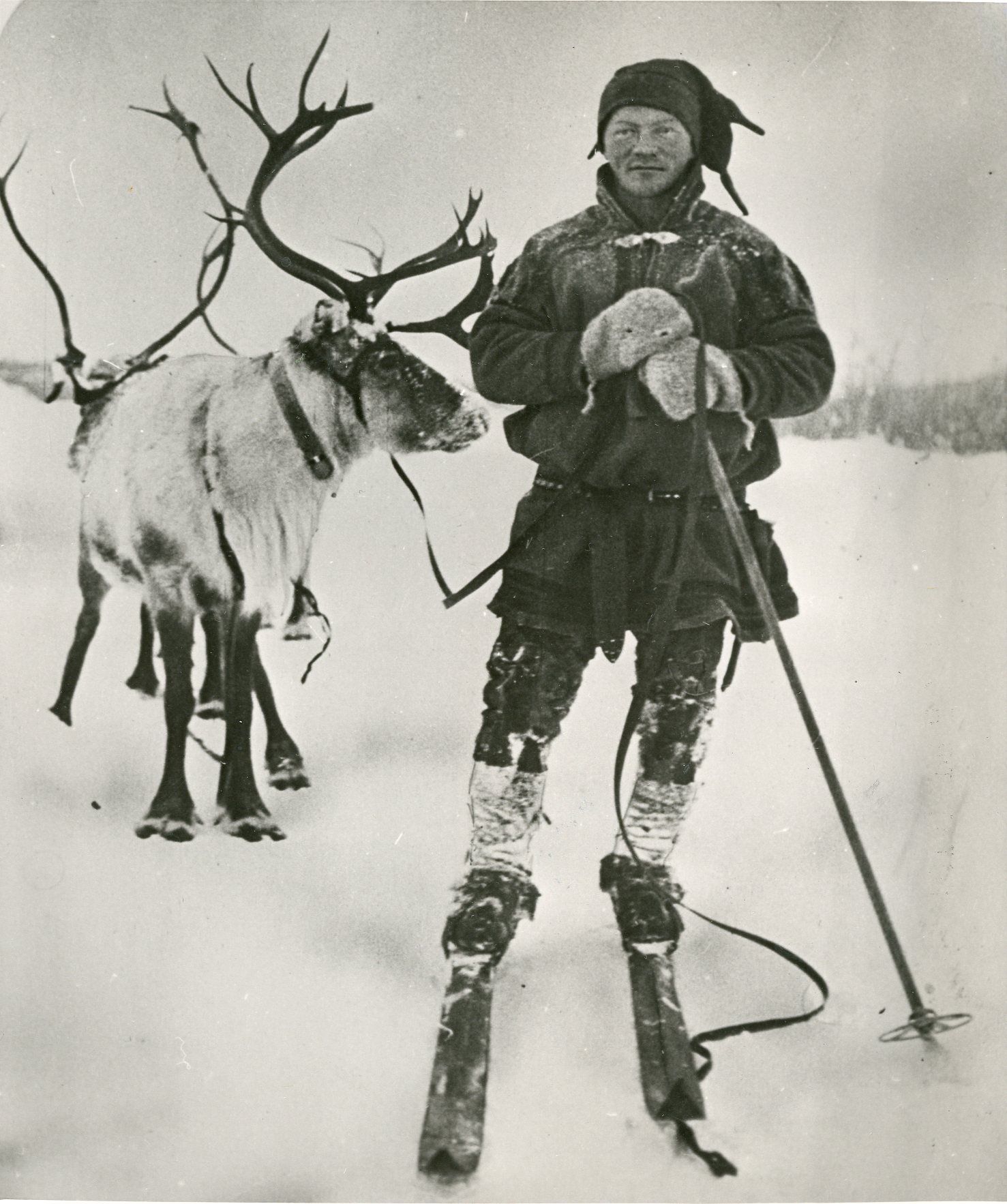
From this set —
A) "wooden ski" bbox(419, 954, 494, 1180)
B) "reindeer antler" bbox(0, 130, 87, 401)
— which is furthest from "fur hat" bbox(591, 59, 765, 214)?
"wooden ski" bbox(419, 954, 494, 1180)

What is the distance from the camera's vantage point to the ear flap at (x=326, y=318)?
2098mm

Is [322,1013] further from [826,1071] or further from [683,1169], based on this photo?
[826,1071]

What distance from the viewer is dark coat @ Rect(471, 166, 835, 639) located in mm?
2061

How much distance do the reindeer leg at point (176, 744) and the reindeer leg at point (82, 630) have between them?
0.12 metres

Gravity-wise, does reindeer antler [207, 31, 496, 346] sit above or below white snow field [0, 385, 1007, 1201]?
above

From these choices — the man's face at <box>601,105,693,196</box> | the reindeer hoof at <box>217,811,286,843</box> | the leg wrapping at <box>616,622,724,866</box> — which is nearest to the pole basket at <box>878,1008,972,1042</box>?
the leg wrapping at <box>616,622,724,866</box>

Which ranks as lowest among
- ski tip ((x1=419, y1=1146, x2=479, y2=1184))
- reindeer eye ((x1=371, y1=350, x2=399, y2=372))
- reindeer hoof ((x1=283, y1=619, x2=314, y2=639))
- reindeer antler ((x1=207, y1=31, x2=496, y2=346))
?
ski tip ((x1=419, y1=1146, x2=479, y2=1184))

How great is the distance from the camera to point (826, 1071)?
6.98 feet

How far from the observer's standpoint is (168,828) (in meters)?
2.11

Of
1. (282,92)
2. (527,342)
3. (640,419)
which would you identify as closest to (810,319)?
(640,419)

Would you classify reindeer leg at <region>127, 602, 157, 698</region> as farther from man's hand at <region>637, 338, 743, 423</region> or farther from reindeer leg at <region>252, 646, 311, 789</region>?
man's hand at <region>637, 338, 743, 423</region>

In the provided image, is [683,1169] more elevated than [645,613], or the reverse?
[645,613]

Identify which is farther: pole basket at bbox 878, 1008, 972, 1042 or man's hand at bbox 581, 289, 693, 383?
pole basket at bbox 878, 1008, 972, 1042

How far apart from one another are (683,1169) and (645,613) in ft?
2.90
